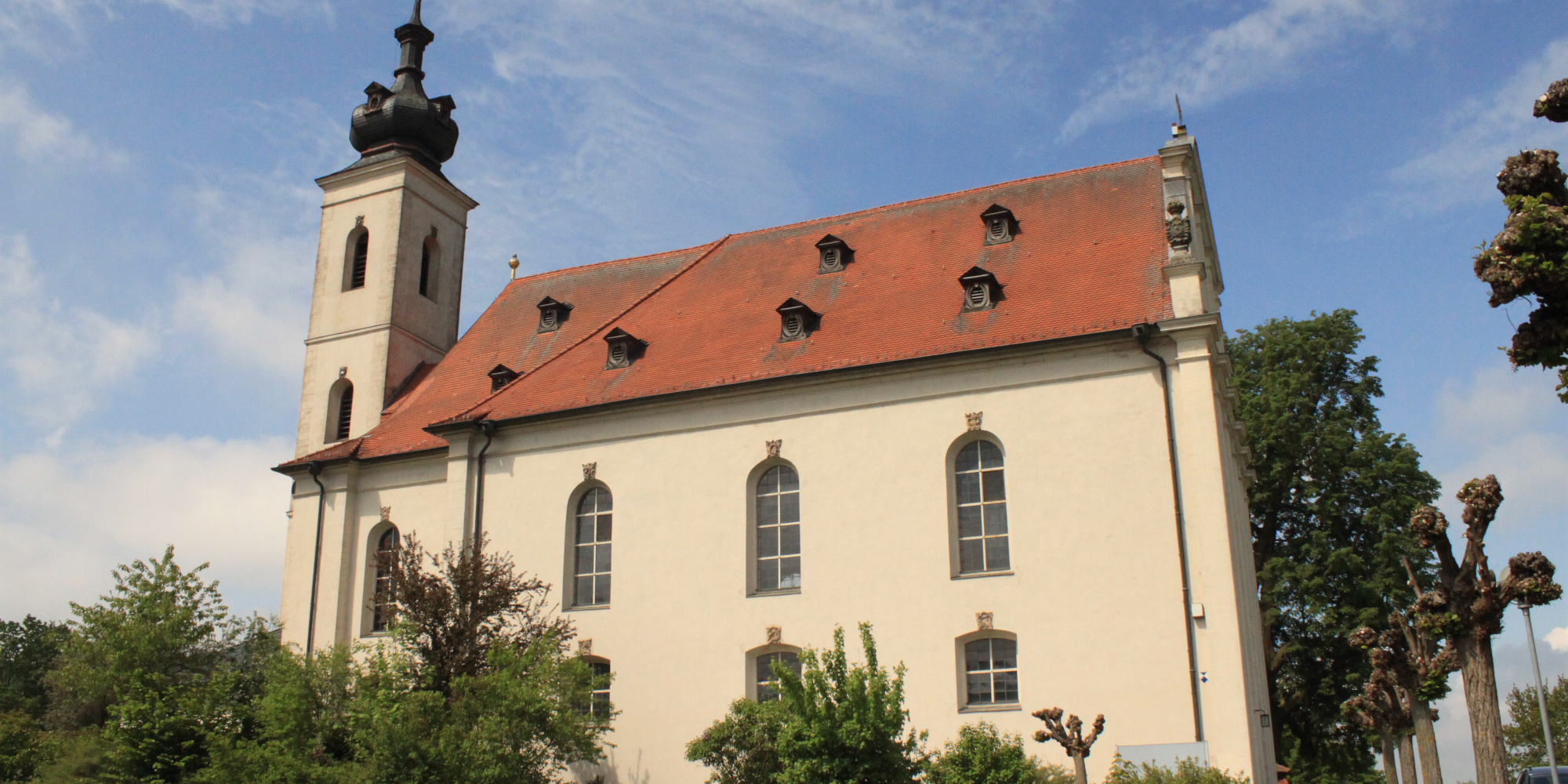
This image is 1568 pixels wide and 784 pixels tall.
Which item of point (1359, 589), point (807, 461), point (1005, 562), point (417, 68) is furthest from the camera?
point (417, 68)

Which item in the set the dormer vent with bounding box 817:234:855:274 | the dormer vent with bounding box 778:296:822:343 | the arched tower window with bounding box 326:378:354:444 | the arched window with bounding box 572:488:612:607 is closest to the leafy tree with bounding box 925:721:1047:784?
the arched window with bounding box 572:488:612:607

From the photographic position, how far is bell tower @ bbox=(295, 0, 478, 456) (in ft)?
101

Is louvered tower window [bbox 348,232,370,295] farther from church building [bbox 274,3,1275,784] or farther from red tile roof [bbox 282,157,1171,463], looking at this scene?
church building [bbox 274,3,1275,784]

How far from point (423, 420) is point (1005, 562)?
14021mm

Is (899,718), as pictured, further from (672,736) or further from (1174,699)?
(672,736)

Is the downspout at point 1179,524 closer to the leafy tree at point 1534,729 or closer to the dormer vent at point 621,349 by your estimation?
the dormer vent at point 621,349

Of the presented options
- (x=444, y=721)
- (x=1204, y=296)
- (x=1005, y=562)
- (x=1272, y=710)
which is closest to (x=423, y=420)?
(x=444, y=721)

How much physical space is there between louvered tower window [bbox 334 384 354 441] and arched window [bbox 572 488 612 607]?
9.19 m

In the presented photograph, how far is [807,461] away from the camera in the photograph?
22516 mm

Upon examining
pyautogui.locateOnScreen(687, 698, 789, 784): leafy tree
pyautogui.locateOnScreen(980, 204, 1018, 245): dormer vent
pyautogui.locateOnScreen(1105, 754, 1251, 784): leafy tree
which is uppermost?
pyautogui.locateOnScreen(980, 204, 1018, 245): dormer vent

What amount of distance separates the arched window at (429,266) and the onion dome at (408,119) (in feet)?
6.67

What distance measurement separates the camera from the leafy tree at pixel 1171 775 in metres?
17.1

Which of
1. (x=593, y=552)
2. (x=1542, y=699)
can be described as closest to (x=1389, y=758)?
(x=1542, y=699)

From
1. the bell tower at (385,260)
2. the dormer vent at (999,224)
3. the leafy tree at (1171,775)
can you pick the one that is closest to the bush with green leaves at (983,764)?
the leafy tree at (1171,775)
